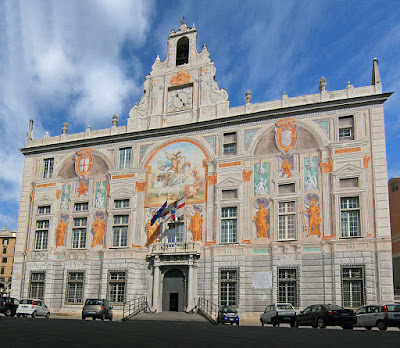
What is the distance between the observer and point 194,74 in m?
40.1

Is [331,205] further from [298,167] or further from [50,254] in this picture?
[50,254]

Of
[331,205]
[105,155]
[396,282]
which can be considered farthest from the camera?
[396,282]

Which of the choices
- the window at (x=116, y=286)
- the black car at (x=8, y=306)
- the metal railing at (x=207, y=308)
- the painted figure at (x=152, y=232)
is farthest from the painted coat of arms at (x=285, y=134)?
the black car at (x=8, y=306)

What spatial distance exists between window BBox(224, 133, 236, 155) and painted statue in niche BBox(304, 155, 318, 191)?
5726 millimetres

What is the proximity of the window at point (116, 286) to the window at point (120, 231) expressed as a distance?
2.31 m

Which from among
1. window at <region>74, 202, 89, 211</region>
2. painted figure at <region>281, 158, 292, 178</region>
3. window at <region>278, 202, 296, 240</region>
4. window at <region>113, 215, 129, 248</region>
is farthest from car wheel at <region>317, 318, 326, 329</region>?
window at <region>74, 202, 89, 211</region>

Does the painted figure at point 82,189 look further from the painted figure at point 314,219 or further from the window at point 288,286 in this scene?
the painted figure at point 314,219

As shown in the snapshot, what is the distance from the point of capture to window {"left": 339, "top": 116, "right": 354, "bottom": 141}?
111 ft

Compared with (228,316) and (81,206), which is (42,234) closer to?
(81,206)

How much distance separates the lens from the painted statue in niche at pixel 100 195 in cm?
3966

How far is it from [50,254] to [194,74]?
62.4 ft

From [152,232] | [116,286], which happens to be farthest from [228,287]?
[116,286]

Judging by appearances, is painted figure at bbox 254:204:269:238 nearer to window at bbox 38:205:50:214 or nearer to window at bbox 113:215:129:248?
window at bbox 113:215:129:248

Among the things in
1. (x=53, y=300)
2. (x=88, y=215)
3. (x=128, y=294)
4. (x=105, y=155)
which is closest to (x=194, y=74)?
(x=105, y=155)
